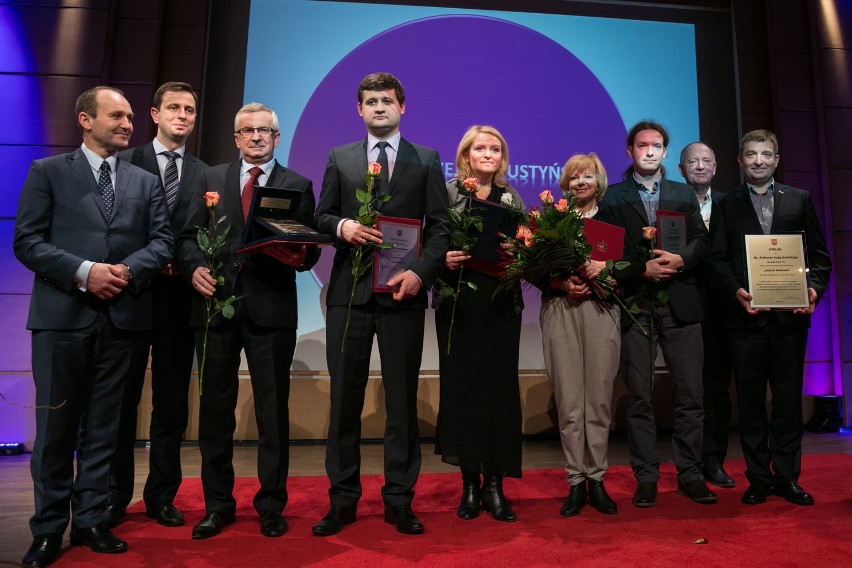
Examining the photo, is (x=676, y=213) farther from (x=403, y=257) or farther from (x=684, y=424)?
(x=403, y=257)

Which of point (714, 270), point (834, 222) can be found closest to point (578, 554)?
point (714, 270)

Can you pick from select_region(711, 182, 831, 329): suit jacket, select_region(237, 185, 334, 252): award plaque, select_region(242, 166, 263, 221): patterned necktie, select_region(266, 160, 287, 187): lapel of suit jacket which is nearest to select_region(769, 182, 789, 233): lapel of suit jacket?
select_region(711, 182, 831, 329): suit jacket

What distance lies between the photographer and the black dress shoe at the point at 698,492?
9.45 feet

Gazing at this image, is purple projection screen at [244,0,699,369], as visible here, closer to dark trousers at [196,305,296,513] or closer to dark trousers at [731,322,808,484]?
dark trousers at [731,322,808,484]

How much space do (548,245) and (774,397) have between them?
4.74 ft

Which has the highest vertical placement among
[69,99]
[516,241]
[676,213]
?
[69,99]

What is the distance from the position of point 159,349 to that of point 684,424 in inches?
97.6

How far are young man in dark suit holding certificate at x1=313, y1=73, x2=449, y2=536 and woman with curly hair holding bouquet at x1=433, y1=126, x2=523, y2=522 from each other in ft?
0.56

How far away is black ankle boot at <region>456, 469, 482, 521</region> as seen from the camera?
2672mm

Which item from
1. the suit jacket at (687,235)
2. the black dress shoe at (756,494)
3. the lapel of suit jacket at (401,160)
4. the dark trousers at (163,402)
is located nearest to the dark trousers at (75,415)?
the dark trousers at (163,402)

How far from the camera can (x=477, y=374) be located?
2.79 metres

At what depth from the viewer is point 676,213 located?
3059 millimetres

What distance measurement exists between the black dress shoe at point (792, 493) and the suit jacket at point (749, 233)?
0.76 metres

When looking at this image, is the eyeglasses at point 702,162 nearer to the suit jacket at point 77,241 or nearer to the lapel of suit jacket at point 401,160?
the lapel of suit jacket at point 401,160
